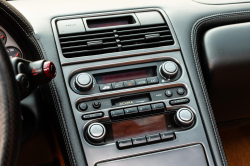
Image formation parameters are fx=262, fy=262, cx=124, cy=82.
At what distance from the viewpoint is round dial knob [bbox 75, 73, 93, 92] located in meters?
0.94

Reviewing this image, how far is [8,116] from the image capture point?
0.51 m

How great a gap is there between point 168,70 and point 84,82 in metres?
0.32

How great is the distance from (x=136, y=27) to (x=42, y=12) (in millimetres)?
396

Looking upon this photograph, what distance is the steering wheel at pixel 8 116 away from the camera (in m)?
0.49

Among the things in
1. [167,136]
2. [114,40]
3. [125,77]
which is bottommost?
[167,136]

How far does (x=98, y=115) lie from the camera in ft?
3.01

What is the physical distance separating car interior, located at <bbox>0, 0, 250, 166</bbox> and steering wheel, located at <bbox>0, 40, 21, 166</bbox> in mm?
199

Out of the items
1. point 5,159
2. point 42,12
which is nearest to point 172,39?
point 42,12

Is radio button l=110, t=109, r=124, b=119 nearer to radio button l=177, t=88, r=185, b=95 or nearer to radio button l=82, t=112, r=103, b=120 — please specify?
radio button l=82, t=112, r=103, b=120

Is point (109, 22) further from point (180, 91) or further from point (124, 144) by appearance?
point (124, 144)

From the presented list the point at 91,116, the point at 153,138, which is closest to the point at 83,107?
the point at 91,116

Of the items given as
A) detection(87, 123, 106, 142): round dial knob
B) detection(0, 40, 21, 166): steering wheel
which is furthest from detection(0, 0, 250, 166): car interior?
detection(0, 40, 21, 166): steering wheel

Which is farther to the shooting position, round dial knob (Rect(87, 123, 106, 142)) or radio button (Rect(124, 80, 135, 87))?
radio button (Rect(124, 80, 135, 87))

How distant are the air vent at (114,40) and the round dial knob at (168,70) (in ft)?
0.33
